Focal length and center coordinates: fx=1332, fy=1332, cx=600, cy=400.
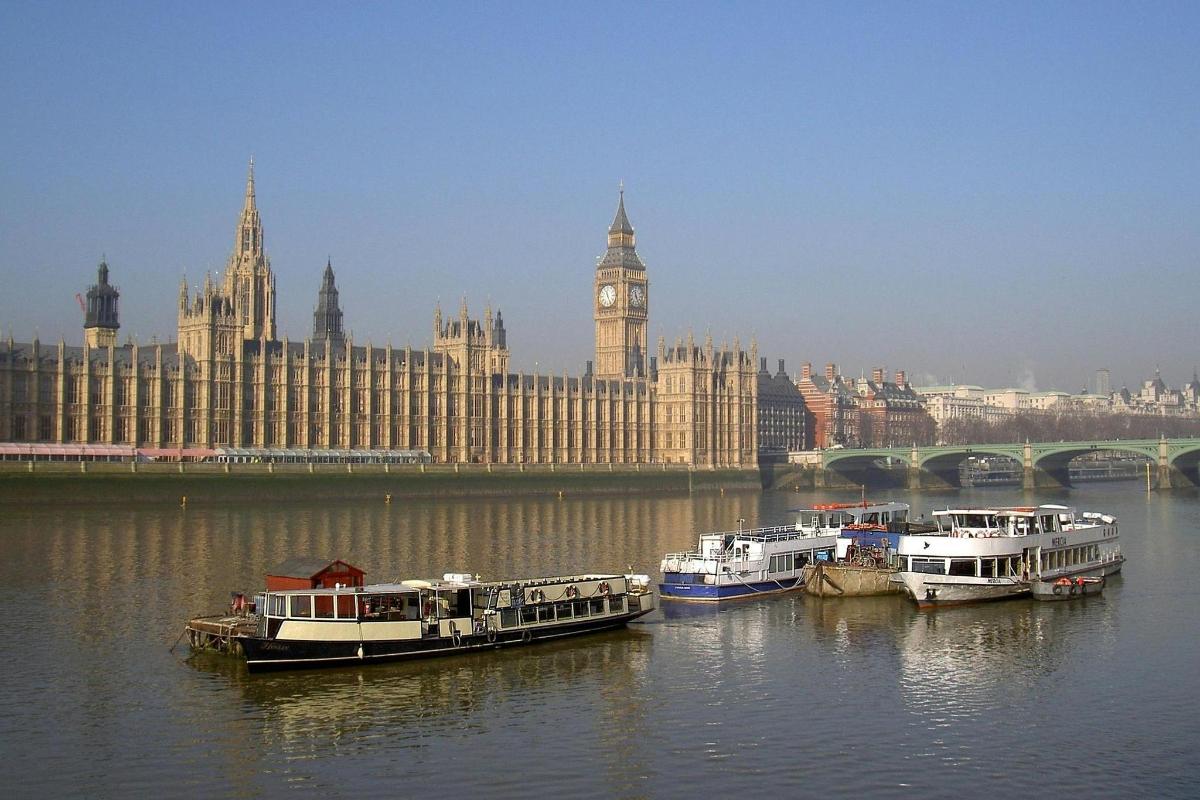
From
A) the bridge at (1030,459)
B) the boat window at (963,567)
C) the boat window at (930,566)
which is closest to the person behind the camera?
the boat window at (930,566)

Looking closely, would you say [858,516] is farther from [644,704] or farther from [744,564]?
[644,704]

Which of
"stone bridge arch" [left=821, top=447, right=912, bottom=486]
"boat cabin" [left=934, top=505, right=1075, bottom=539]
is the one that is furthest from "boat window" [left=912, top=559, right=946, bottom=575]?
"stone bridge arch" [left=821, top=447, right=912, bottom=486]

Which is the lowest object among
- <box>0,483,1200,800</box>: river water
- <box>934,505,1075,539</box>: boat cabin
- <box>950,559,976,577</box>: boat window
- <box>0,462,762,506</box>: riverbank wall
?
<box>0,483,1200,800</box>: river water

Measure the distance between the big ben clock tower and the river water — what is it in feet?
428

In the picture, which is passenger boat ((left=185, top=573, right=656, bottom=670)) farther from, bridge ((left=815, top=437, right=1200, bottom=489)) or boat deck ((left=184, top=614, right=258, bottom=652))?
bridge ((left=815, top=437, right=1200, bottom=489))

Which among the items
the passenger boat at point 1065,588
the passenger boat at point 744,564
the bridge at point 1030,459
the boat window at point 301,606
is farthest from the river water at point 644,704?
the bridge at point 1030,459

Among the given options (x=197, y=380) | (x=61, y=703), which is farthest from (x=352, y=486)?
(x=61, y=703)

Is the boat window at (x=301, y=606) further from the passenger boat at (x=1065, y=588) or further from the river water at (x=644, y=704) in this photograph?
the passenger boat at (x=1065, y=588)

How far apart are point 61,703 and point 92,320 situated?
356ft

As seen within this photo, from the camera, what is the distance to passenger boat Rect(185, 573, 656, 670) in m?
36.6

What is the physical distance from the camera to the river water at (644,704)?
92.1 ft

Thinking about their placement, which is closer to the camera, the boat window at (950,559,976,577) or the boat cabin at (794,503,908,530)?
the boat window at (950,559,976,577)

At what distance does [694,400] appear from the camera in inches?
6284

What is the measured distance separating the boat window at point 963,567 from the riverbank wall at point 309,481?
61.2 metres
